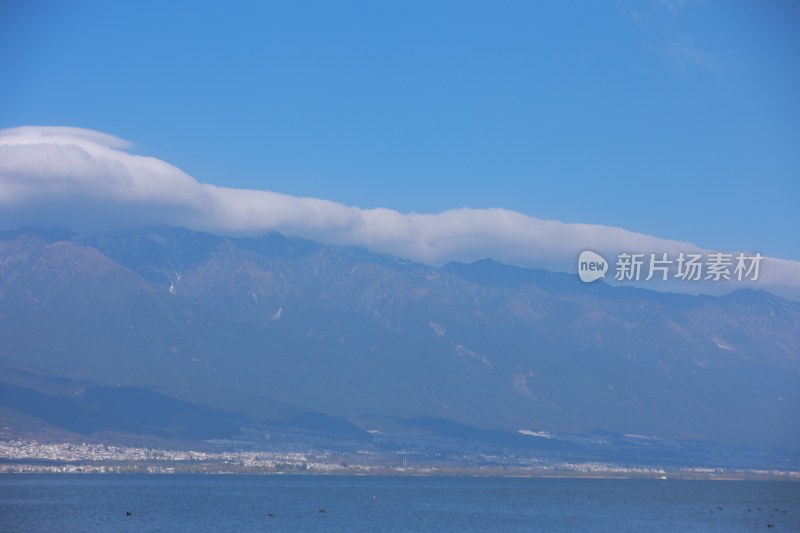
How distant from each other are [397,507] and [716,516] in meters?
44.6

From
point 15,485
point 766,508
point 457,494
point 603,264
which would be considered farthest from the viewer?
point 457,494

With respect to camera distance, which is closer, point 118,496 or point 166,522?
point 166,522

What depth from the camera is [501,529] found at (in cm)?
12812

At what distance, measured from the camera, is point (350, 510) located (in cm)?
15225

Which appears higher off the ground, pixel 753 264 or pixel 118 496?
pixel 753 264

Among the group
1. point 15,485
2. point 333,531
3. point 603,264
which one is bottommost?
point 15,485

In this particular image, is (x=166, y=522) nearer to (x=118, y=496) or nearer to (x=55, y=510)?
(x=55, y=510)

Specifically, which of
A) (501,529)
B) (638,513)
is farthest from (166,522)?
(638,513)

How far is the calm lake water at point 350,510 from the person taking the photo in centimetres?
12631

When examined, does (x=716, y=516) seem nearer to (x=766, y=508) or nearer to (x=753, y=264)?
(x=766, y=508)

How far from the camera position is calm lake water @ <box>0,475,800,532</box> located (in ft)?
414

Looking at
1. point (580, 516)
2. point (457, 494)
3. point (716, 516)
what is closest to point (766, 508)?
point (716, 516)

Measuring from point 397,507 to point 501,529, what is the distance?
35.0 metres

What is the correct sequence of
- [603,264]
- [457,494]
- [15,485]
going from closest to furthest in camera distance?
[603,264], [15,485], [457,494]
